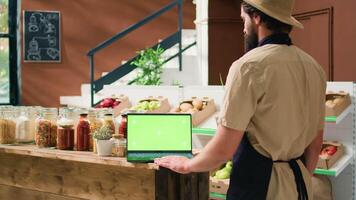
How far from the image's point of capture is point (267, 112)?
2.19 metres

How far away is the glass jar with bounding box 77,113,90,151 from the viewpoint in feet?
10.7

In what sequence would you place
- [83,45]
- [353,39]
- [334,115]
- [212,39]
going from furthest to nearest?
[83,45] < [212,39] < [353,39] < [334,115]

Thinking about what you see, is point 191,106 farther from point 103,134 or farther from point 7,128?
point 103,134

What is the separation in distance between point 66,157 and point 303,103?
1347 millimetres

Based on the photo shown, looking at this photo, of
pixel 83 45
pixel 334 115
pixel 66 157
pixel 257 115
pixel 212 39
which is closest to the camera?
pixel 257 115

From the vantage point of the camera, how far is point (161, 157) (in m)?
2.70

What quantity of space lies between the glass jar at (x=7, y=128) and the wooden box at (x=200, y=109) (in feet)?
4.52

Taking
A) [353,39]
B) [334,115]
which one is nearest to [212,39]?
[353,39]

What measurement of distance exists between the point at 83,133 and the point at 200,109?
1537mm

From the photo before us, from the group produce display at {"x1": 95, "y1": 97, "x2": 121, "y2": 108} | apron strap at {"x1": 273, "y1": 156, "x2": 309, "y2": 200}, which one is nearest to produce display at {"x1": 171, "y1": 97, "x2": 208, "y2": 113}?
produce display at {"x1": 95, "y1": 97, "x2": 121, "y2": 108}

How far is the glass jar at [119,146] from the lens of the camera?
300 cm

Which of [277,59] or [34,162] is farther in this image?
[34,162]

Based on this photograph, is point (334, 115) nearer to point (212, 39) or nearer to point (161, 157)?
point (161, 157)

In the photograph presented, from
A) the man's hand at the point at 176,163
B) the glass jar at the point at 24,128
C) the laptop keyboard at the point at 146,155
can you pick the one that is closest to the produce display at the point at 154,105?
the glass jar at the point at 24,128
